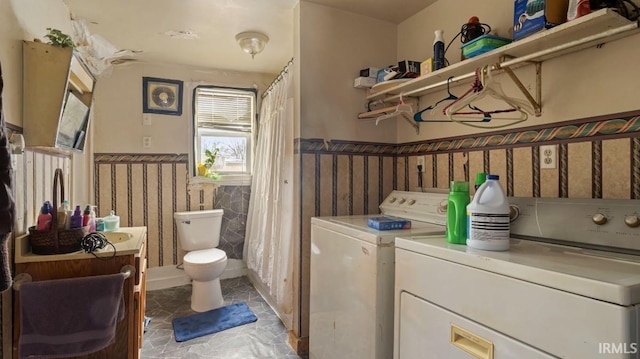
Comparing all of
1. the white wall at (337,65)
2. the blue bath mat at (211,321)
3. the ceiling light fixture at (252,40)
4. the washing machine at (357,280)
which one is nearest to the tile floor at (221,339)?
the blue bath mat at (211,321)

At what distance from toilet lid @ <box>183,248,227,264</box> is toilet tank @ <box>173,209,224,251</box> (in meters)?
0.11

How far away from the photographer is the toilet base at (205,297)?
2662 mm

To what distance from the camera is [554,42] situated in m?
1.30

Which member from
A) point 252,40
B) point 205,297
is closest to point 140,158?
point 205,297

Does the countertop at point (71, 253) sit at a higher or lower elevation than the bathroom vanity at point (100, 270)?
higher

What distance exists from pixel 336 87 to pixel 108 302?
1.70m

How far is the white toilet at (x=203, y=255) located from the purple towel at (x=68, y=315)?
120cm

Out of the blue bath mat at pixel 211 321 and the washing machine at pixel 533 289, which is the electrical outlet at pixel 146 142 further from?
the washing machine at pixel 533 289

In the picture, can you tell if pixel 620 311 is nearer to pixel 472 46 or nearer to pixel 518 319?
pixel 518 319

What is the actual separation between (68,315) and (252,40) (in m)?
2.06

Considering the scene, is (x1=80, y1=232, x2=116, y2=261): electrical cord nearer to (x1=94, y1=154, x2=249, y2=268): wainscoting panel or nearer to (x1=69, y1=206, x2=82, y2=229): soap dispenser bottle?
(x1=69, y1=206, x2=82, y2=229): soap dispenser bottle

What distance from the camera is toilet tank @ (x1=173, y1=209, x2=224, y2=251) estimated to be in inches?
117

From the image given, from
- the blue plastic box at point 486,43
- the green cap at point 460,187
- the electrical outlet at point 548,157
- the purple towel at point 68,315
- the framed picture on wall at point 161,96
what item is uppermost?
the framed picture on wall at point 161,96

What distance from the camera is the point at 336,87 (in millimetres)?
2176
